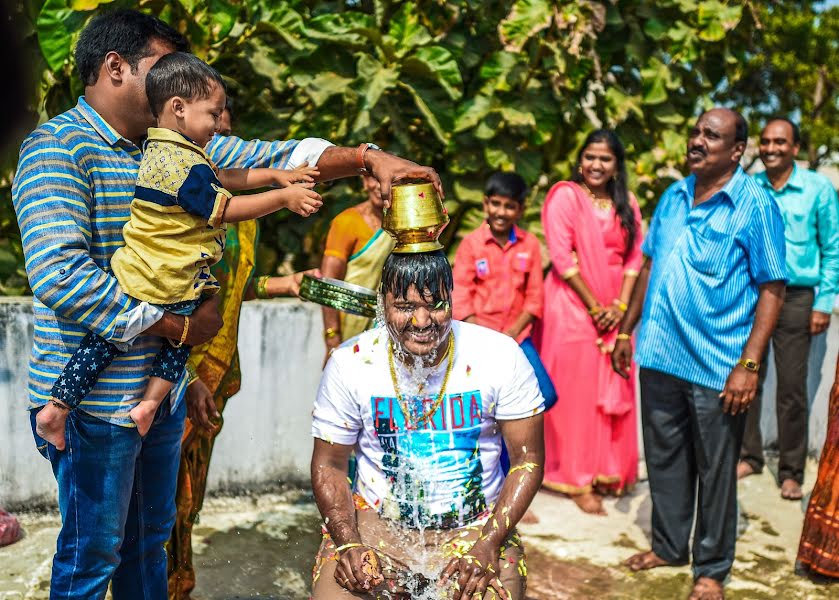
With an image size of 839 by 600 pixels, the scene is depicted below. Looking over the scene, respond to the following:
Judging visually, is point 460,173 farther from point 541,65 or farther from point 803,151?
point 803,151

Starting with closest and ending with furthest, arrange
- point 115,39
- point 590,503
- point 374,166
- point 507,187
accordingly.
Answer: point 115,39, point 374,166, point 507,187, point 590,503

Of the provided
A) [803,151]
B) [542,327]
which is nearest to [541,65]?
[542,327]

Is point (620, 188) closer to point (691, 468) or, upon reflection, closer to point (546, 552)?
point (691, 468)

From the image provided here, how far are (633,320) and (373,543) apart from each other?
2.29 m

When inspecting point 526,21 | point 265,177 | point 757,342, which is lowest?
point 757,342

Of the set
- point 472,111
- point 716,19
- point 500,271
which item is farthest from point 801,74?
point 500,271

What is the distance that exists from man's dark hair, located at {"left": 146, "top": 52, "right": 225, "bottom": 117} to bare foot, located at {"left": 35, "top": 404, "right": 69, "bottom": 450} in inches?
33.2

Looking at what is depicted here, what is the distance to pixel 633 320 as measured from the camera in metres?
4.66

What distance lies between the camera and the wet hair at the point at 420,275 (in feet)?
9.04

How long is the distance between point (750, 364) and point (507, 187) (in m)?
1.71

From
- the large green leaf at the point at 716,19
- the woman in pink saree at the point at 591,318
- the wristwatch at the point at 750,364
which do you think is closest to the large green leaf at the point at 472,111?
the woman in pink saree at the point at 591,318

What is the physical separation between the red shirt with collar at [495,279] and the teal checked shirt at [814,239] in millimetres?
1553

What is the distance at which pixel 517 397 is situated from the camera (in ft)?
9.29

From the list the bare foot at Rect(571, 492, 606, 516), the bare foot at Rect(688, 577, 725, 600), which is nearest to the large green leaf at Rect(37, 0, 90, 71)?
the bare foot at Rect(571, 492, 606, 516)
